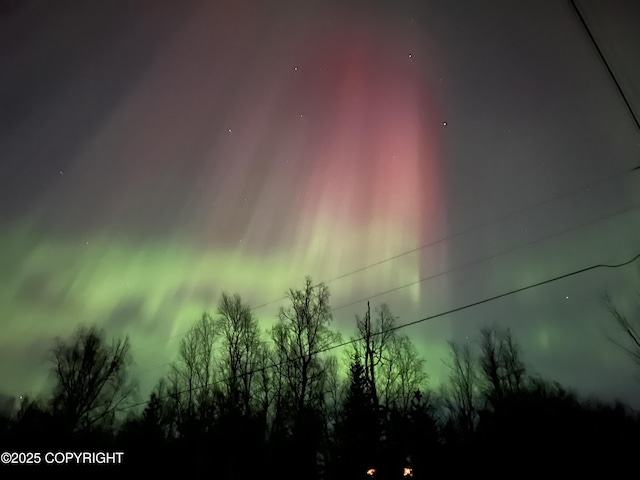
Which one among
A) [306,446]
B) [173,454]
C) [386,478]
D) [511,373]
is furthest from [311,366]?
[511,373]

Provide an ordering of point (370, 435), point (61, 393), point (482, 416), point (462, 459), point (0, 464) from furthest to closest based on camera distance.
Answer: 1. point (482, 416)
2. point (61, 393)
3. point (462, 459)
4. point (370, 435)
5. point (0, 464)

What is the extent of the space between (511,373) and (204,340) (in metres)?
36.0

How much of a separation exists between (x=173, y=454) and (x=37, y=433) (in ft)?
27.9

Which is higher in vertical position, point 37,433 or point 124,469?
point 37,433

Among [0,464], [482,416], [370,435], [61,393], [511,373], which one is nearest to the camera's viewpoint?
[0,464]

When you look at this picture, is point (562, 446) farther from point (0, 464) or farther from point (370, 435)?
point (0, 464)

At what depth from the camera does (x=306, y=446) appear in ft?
89.3

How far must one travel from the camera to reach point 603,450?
2783 cm

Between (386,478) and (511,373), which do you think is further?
(511,373)

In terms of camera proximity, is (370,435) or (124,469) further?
(370,435)

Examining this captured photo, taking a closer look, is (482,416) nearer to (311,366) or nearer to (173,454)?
(311,366)

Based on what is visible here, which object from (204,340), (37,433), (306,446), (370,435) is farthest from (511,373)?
(37,433)

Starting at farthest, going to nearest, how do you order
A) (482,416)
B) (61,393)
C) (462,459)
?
(482,416) → (61,393) → (462,459)

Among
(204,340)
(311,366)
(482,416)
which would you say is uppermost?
(204,340)
